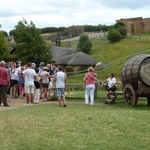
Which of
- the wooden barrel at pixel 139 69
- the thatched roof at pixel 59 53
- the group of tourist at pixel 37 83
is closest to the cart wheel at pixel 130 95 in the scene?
the wooden barrel at pixel 139 69

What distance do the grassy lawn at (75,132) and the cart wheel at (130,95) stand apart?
553 centimetres

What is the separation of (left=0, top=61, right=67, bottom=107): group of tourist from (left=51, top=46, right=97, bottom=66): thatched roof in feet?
136

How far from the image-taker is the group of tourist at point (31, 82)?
1708 centimetres

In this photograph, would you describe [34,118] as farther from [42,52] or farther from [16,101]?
[42,52]

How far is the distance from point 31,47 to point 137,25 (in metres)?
48.4

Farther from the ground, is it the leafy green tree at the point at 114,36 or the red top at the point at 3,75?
the leafy green tree at the point at 114,36

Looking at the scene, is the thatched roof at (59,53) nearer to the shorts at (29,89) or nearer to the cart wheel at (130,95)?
the cart wheel at (130,95)

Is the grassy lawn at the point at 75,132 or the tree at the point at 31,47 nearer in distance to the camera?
the grassy lawn at the point at 75,132

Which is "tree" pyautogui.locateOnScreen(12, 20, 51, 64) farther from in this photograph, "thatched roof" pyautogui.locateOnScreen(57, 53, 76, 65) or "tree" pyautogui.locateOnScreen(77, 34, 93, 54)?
"tree" pyautogui.locateOnScreen(77, 34, 93, 54)

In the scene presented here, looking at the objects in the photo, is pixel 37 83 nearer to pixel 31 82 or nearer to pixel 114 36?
pixel 31 82

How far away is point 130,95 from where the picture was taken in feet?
60.7

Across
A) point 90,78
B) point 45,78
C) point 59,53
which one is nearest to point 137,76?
point 90,78

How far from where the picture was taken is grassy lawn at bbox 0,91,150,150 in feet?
29.0

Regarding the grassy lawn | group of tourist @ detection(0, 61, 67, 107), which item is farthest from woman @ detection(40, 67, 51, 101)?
the grassy lawn
